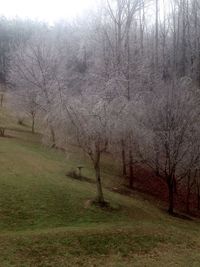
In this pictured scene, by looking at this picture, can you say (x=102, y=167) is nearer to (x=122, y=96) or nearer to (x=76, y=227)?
(x=122, y=96)

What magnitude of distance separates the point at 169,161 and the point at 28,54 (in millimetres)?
24479

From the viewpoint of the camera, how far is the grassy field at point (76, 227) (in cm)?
1722

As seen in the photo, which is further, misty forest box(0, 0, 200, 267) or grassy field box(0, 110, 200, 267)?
misty forest box(0, 0, 200, 267)

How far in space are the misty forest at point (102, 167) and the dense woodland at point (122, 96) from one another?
0.08 meters

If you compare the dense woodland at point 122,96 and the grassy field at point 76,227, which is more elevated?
the dense woodland at point 122,96

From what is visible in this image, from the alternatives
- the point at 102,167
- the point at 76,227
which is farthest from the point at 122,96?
the point at 102,167

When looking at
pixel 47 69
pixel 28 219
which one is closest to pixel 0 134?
pixel 47 69

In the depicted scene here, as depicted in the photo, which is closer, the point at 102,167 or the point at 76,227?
the point at 76,227

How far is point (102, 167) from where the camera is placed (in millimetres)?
36500

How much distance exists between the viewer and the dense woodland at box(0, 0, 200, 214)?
893 inches

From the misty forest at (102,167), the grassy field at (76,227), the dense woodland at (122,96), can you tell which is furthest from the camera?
the dense woodland at (122,96)

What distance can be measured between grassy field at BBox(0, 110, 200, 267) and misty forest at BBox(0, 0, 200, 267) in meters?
0.06

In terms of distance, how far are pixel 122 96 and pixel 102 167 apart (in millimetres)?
12951

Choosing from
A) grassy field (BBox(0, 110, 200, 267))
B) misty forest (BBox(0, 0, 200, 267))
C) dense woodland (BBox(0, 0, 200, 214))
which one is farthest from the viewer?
dense woodland (BBox(0, 0, 200, 214))
